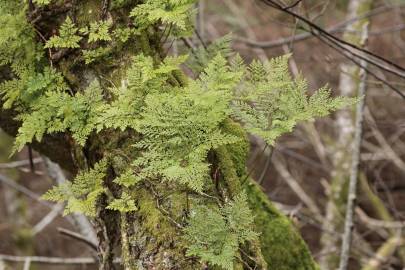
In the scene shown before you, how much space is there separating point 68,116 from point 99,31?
41 cm

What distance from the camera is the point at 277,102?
2.55 metres

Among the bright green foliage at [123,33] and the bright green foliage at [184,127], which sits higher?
the bright green foliage at [123,33]

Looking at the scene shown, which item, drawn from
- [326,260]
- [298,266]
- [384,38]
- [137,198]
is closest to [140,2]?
[137,198]

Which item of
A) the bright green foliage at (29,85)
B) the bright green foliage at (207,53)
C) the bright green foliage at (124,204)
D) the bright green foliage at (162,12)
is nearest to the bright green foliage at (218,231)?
the bright green foliage at (124,204)

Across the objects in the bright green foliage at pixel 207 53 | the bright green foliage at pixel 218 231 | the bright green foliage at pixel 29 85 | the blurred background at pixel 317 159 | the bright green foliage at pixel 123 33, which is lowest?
the bright green foliage at pixel 218 231

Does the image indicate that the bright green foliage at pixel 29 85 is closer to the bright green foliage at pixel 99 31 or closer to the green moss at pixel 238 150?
the bright green foliage at pixel 99 31

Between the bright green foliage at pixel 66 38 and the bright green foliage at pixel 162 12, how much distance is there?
0.96 ft

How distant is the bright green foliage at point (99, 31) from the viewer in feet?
8.41

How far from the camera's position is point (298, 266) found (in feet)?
11.1

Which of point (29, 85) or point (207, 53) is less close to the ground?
point (207, 53)

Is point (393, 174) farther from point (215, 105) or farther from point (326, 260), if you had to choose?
point (215, 105)

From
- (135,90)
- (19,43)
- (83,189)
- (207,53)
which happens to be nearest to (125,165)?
(83,189)

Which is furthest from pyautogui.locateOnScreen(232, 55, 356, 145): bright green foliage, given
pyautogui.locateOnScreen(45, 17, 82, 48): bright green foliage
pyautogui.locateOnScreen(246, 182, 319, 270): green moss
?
pyautogui.locateOnScreen(246, 182, 319, 270): green moss

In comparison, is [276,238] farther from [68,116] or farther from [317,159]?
[317,159]
